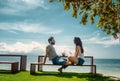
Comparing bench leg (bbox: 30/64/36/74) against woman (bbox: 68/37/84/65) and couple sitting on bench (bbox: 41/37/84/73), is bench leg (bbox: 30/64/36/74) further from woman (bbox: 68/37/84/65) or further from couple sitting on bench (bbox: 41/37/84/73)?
woman (bbox: 68/37/84/65)

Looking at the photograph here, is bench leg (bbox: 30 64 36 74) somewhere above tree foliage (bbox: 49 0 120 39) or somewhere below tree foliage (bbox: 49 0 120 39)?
below

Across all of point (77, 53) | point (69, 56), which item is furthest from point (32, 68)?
point (77, 53)

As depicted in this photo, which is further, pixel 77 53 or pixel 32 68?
pixel 32 68

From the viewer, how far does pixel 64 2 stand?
16.7 m

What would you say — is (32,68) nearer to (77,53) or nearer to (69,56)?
(69,56)

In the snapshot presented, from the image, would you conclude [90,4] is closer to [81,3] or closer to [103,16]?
[81,3]

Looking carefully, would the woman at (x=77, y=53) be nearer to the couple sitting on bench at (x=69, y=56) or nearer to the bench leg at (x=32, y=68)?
the couple sitting on bench at (x=69, y=56)

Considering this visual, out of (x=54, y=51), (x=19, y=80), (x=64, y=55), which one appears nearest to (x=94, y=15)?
(x=64, y=55)

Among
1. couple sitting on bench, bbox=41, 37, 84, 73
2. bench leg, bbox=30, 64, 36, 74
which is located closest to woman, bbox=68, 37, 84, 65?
couple sitting on bench, bbox=41, 37, 84, 73

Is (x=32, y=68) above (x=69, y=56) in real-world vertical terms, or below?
below

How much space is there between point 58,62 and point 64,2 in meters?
4.06

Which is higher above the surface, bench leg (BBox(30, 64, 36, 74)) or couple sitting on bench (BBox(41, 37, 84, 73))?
couple sitting on bench (BBox(41, 37, 84, 73))

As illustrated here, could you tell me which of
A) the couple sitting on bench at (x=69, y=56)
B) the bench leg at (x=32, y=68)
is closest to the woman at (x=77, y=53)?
the couple sitting on bench at (x=69, y=56)

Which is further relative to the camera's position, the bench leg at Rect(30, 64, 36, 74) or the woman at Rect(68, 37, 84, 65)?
the bench leg at Rect(30, 64, 36, 74)
